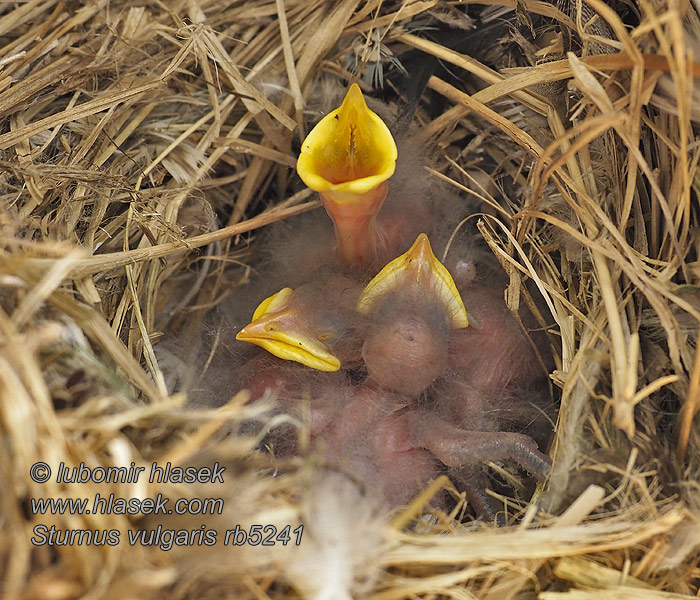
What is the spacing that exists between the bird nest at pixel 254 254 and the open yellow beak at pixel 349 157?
247 mm

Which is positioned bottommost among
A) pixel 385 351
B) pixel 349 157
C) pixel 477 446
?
pixel 477 446

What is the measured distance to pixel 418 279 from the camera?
115cm

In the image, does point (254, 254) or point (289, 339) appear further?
point (254, 254)

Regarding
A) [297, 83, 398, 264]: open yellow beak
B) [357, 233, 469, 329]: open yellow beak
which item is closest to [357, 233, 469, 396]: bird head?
[357, 233, 469, 329]: open yellow beak

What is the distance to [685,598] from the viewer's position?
81 centimetres

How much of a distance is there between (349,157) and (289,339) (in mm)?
321

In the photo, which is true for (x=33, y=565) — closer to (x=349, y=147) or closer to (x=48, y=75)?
(x=349, y=147)

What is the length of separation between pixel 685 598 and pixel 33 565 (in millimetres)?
732

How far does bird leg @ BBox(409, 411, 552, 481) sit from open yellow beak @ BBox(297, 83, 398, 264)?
0.38 m

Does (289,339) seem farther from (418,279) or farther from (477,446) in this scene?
(477,446)

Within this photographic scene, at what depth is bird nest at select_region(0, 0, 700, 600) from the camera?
699 millimetres

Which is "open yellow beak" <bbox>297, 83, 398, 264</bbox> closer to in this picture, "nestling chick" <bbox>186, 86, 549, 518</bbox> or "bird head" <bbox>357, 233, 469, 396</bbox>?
"nestling chick" <bbox>186, 86, 549, 518</bbox>

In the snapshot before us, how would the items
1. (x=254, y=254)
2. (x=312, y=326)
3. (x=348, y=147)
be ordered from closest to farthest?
(x=348, y=147), (x=312, y=326), (x=254, y=254)

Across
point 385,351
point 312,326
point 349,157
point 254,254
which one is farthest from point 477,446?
point 254,254
